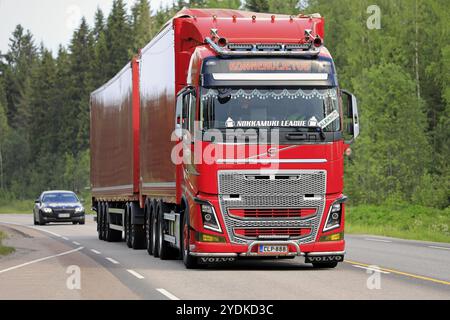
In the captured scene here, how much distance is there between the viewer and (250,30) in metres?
20.0

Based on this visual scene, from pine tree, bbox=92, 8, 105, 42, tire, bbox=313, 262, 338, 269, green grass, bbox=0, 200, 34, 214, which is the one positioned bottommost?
green grass, bbox=0, 200, 34, 214

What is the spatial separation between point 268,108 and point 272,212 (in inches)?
69.6

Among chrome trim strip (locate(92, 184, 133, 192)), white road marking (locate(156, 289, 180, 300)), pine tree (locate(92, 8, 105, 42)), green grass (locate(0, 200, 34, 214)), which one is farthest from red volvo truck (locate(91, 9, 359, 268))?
pine tree (locate(92, 8, 105, 42))

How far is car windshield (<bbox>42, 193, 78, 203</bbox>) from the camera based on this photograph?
162 ft

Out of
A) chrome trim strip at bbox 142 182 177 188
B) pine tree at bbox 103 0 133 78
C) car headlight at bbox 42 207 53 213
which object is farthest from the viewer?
pine tree at bbox 103 0 133 78

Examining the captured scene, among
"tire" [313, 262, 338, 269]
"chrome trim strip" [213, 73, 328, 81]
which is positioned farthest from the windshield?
"tire" [313, 262, 338, 269]

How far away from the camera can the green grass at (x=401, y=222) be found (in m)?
33.8

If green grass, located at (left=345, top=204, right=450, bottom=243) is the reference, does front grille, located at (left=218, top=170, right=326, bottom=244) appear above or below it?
above

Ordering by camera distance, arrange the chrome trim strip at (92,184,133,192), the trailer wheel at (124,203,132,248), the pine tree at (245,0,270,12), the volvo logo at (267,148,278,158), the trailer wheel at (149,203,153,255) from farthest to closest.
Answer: the pine tree at (245,0,270,12)
the trailer wheel at (124,203,132,248)
the chrome trim strip at (92,184,133,192)
the trailer wheel at (149,203,153,255)
the volvo logo at (267,148,278,158)

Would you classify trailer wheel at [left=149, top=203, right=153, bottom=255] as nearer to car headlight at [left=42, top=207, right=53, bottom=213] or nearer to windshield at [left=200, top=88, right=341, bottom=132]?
windshield at [left=200, top=88, right=341, bottom=132]

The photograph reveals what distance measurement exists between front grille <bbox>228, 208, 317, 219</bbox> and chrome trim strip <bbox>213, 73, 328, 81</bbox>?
224cm

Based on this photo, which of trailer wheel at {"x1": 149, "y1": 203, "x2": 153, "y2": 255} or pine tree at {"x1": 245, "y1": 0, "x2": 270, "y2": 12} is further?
pine tree at {"x1": 245, "y1": 0, "x2": 270, "y2": 12}

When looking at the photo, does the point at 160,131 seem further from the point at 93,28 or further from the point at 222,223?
the point at 93,28

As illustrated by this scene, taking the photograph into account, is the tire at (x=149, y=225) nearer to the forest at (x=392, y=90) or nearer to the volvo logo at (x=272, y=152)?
→ the volvo logo at (x=272, y=152)
